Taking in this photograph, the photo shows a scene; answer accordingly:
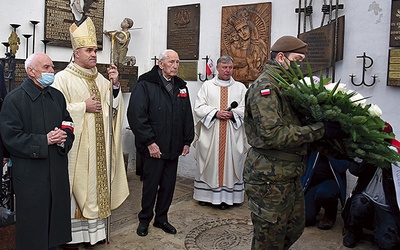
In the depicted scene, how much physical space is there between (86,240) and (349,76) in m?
3.47

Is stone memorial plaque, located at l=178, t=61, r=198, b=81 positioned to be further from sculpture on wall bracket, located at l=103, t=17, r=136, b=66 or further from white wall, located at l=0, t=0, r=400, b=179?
sculpture on wall bracket, located at l=103, t=17, r=136, b=66

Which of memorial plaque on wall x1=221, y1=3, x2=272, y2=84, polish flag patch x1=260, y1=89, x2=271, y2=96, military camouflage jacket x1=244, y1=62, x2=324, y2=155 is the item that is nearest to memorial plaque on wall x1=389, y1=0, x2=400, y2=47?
memorial plaque on wall x1=221, y1=3, x2=272, y2=84

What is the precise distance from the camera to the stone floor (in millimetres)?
3879

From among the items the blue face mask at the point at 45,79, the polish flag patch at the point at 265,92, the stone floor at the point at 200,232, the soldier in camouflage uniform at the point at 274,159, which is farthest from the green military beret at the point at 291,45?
the stone floor at the point at 200,232

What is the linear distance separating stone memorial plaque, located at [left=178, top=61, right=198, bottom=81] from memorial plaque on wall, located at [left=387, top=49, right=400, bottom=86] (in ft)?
9.15

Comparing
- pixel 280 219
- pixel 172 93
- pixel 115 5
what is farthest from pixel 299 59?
pixel 115 5

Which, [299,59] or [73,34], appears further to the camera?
[73,34]

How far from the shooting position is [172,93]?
413 centimetres

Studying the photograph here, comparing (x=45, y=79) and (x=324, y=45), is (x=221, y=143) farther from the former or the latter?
(x=45, y=79)

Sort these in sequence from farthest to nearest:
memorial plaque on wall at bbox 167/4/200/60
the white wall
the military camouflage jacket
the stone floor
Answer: memorial plaque on wall at bbox 167/4/200/60 → the white wall → the stone floor → the military camouflage jacket

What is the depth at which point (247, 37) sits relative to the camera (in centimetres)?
576

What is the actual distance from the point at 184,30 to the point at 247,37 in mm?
1179

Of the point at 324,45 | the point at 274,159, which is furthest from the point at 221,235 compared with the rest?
the point at 324,45

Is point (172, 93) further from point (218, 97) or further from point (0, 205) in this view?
point (0, 205)
